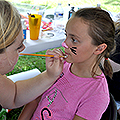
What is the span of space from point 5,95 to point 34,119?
309 millimetres

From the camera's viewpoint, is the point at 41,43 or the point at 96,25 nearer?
the point at 96,25

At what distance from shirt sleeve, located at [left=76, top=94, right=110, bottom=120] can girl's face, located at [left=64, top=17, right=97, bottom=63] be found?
245mm

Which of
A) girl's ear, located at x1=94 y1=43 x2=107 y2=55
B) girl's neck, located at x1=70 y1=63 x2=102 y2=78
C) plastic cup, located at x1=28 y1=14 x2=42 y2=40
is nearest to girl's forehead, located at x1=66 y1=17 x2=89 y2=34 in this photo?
girl's ear, located at x1=94 y1=43 x2=107 y2=55

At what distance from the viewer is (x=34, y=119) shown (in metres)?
0.84

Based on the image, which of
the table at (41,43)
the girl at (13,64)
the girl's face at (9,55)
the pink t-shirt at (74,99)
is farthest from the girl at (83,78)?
the table at (41,43)

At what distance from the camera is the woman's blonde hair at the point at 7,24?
469 mm

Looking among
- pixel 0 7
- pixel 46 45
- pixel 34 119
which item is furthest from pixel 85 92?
pixel 46 45

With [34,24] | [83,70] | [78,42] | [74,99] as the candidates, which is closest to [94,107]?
[74,99]

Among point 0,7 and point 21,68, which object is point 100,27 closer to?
point 0,7

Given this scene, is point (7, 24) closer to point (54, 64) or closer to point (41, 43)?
point (54, 64)

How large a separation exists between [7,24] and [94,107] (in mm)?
569

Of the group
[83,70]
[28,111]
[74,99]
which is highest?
[83,70]

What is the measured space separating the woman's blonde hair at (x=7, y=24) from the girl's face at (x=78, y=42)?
0.33 metres

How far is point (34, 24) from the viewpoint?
123 cm
